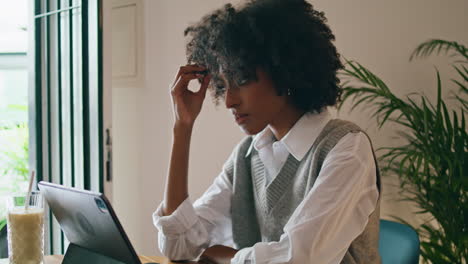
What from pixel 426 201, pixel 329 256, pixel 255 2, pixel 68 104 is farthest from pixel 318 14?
pixel 68 104

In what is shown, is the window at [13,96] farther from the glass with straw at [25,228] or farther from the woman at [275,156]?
the glass with straw at [25,228]

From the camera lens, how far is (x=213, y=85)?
67.7 inches

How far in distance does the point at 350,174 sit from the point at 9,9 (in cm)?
243

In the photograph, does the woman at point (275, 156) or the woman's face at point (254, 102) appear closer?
the woman at point (275, 156)

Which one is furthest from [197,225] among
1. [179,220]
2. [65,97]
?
[65,97]

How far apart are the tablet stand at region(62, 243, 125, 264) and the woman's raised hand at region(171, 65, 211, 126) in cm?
54

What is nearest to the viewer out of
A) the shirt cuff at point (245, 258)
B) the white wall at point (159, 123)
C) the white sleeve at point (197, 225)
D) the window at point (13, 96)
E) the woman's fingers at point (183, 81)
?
the shirt cuff at point (245, 258)

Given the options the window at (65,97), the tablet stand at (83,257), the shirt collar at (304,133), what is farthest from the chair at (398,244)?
the window at (65,97)

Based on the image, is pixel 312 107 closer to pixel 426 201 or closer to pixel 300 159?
pixel 300 159

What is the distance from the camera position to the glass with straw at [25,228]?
131 centimetres

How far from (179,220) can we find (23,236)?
1.47 feet

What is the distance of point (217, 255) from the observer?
1.49 meters

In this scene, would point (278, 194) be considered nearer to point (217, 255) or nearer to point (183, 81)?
point (217, 255)

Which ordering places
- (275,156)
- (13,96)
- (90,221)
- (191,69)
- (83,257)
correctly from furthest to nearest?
(13,96)
(191,69)
(275,156)
(83,257)
(90,221)
